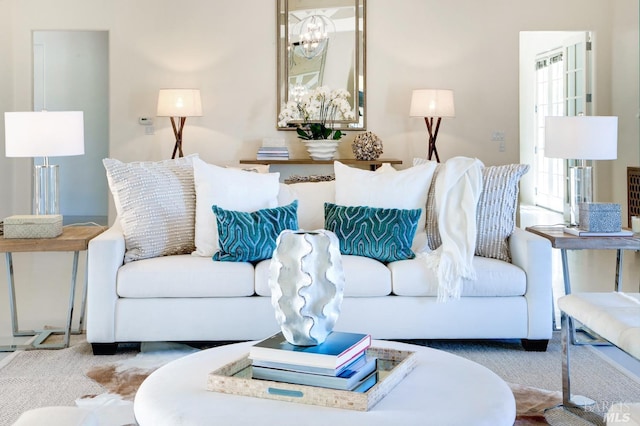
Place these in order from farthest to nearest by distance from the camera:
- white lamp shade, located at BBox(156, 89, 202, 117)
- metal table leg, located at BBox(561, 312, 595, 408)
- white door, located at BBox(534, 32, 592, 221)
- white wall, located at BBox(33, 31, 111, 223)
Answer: white wall, located at BBox(33, 31, 111, 223) → white door, located at BBox(534, 32, 592, 221) → white lamp shade, located at BBox(156, 89, 202, 117) → metal table leg, located at BBox(561, 312, 595, 408)

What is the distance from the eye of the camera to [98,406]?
3.00 meters

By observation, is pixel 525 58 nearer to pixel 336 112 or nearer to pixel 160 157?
pixel 336 112

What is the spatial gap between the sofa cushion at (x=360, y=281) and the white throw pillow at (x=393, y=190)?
43 centimetres

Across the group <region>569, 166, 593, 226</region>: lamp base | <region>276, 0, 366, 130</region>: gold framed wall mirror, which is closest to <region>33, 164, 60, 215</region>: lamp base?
<region>569, 166, 593, 226</region>: lamp base

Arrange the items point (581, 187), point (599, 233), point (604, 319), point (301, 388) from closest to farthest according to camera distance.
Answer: point (301, 388)
point (604, 319)
point (599, 233)
point (581, 187)

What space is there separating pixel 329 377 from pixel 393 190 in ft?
7.25

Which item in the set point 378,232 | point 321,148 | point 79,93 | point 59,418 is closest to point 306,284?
point 59,418

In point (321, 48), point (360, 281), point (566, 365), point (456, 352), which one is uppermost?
point (321, 48)

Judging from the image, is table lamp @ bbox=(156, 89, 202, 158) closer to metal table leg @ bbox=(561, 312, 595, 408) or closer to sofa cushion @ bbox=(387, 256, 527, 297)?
sofa cushion @ bbox=(387, 256, 527, 297)

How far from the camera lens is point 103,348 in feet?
12.3

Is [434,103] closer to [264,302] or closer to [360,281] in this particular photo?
[360,281]

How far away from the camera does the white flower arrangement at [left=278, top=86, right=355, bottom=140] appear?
7.49 metres

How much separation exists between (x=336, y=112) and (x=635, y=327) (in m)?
5.60

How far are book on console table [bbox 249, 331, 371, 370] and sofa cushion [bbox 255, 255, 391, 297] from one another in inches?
59.8
